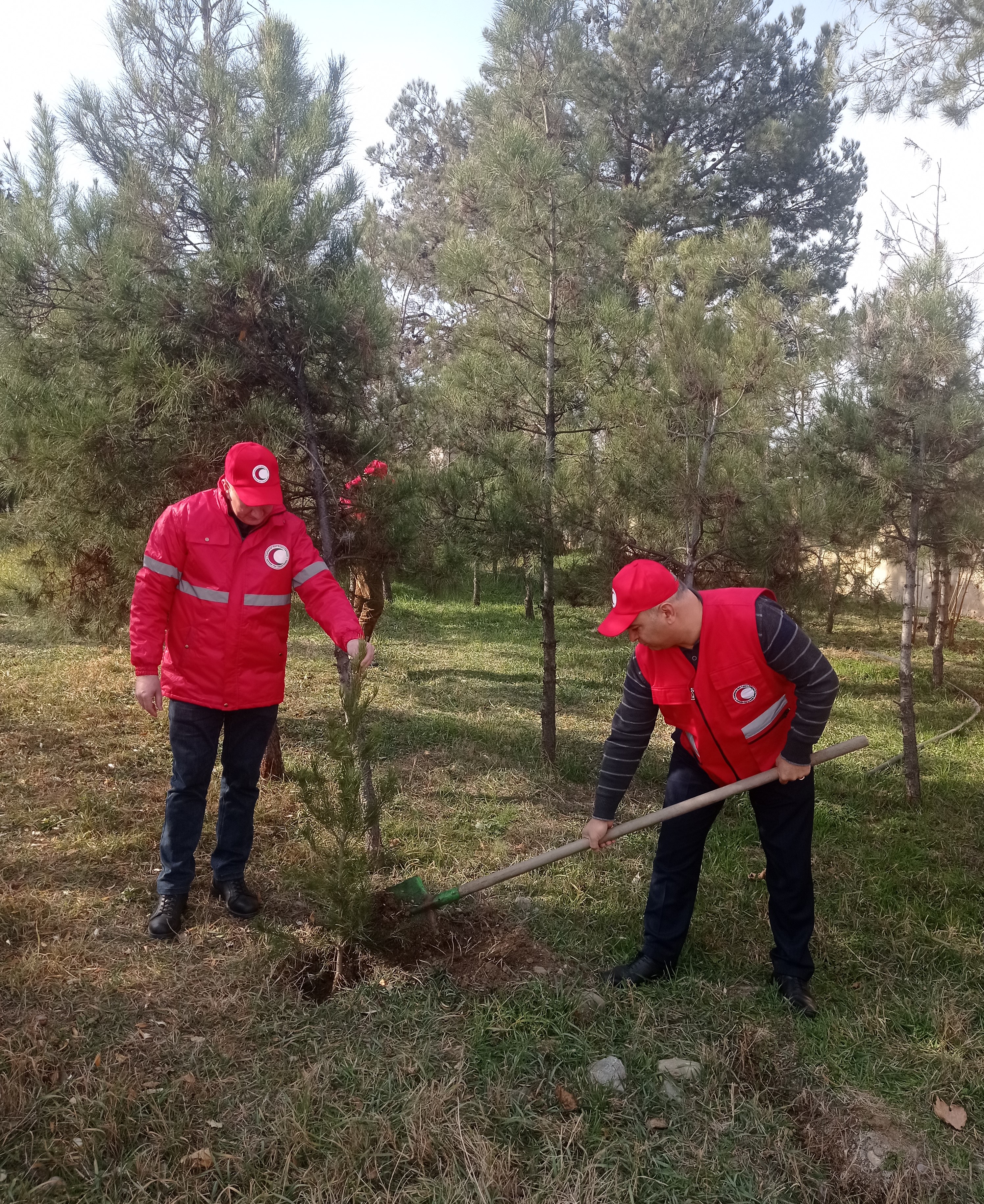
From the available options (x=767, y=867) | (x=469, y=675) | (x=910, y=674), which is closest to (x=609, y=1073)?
(x=767, y=867)

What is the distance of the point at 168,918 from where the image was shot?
3.32 m

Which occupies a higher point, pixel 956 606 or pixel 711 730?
pixel 956 606

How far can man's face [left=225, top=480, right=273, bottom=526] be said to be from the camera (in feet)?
10.8

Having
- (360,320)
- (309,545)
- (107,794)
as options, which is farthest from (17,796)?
(360,320)

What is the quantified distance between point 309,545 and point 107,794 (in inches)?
90.9

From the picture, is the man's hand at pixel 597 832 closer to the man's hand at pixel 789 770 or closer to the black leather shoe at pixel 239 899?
the man's hand at pixel 789 770

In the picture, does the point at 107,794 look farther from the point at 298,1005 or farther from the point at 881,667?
the point at 881,667

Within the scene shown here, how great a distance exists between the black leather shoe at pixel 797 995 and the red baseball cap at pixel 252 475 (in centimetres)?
254

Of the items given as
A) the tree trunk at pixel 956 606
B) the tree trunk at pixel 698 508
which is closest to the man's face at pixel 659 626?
the tree trunk at pixel 698 508

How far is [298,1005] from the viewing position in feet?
9.60

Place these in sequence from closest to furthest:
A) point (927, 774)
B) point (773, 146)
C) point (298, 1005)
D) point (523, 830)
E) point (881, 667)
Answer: point (298, 1005), point (523, 830), point (927, 774), point (881, 667), point (773, 146)

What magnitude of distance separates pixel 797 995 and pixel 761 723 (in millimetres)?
995

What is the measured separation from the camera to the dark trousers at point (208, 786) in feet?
11.0

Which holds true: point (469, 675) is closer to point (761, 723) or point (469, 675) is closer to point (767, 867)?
point (767, 867)
